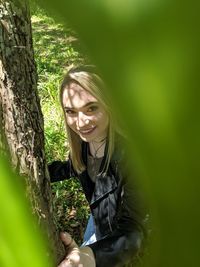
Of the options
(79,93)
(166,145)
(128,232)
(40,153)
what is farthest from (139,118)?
(79,93)

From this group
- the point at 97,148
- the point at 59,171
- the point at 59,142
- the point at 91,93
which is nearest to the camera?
the point at 91,93

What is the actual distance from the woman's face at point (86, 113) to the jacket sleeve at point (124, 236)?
195mm

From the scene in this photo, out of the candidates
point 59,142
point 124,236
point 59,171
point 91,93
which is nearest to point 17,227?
point 124,236

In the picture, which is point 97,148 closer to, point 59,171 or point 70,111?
point 70,111

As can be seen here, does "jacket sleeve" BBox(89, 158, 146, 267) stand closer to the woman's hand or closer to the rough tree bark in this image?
the woman's hand

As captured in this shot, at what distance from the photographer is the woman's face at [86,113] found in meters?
1.77

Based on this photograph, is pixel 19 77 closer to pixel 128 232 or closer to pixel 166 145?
pixel 128 232

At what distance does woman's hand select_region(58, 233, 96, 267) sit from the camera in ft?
4.22

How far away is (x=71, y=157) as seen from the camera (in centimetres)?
203

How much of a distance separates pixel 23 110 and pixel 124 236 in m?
0.51

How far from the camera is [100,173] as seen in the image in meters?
1.83

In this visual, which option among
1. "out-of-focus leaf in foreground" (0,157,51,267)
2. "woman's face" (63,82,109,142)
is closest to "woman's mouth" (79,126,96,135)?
"woman's face" (63,82,109,142)

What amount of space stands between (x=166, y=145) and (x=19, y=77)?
4.42ft

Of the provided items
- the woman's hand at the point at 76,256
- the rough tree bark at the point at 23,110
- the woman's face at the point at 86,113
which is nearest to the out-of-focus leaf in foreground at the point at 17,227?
the rough tree bark at the point at 23,110
